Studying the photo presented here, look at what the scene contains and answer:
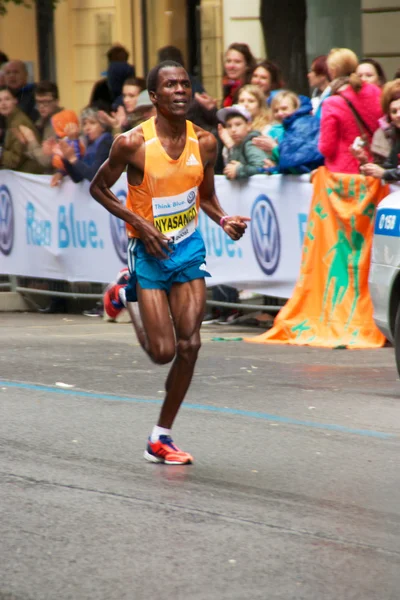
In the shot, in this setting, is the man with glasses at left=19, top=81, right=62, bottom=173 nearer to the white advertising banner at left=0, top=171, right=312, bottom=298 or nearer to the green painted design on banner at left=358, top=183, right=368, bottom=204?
the white advertising banner at left=0, top=171, right=312, bottom=298

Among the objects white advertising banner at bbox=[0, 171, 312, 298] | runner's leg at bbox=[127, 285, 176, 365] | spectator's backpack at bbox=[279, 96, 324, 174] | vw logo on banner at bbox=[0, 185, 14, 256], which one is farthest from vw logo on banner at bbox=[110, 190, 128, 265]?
runner's leg at bbox=[127, 285, 176, 365]

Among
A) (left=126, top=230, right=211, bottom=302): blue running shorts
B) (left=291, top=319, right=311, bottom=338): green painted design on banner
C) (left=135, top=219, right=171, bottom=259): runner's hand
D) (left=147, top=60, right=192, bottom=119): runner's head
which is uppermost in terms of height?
(left=147, top=60, right=192, bottom=119): runner's head

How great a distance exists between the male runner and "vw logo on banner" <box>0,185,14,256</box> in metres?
8.66

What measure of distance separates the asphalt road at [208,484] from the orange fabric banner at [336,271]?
72 centimetres

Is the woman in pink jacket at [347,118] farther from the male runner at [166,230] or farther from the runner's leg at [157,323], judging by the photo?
the runner's leg at [157,323]

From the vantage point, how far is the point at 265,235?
507 inches

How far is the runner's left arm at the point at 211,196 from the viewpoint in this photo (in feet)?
24.1

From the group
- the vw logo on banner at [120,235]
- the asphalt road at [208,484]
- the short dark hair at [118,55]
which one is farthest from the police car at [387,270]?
the short dark hair at [118,55]

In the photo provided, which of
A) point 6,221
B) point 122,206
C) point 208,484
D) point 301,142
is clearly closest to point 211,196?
point 122,206

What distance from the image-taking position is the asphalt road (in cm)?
527

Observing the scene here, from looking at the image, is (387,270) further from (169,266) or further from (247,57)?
(247,57)

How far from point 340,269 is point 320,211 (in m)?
0.52

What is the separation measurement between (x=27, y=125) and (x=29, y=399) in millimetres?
7304

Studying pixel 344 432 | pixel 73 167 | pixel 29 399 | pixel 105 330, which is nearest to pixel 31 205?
pixel 73 167
